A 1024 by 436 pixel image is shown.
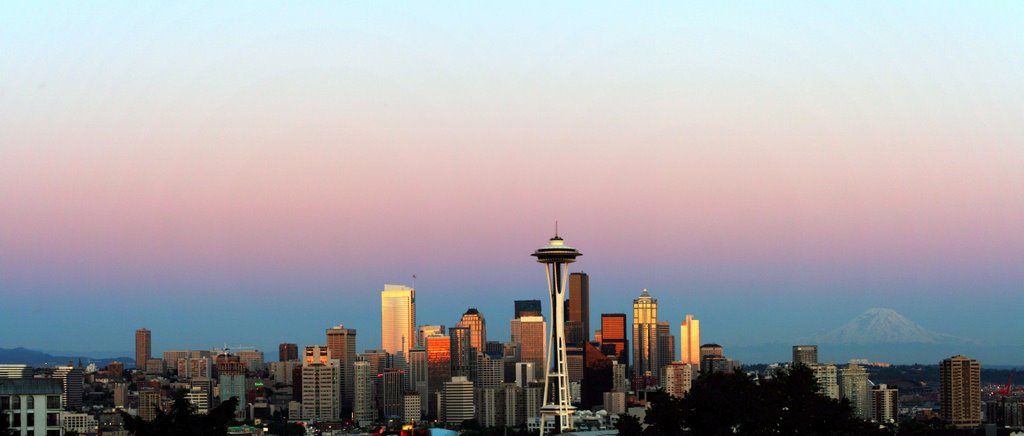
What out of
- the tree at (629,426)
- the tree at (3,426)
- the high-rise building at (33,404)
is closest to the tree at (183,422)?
the tree at (3,426)

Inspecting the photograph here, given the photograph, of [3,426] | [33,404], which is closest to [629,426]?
[3,426]

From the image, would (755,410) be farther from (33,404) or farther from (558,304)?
(558,304)

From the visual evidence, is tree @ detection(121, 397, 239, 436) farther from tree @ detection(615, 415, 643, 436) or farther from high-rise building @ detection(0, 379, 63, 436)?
high-rise building @ detection(0, 379, 63, 436)

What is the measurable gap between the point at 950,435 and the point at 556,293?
37.3m

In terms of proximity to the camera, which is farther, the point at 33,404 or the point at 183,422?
the point at 33,404

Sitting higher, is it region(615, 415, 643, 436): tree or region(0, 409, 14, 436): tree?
region(0, 409, 14, 436): tree

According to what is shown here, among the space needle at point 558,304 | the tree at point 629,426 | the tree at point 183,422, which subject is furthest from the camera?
the space needle at point 558,304

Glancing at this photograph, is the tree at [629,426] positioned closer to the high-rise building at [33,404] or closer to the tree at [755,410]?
the tree at [755,410]

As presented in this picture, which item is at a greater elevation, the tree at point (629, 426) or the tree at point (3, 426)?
the tree at point (3, 426)

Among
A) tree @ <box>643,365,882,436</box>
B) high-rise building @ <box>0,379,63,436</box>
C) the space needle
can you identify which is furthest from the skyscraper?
tree @ <box>643,365,882,436</box>

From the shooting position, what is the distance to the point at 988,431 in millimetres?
142125

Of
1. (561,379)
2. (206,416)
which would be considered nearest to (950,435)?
(561,379)

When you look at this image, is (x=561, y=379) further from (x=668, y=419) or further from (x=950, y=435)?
(x=668, y=419)

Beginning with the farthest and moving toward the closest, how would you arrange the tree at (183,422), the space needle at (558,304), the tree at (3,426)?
the space needle at (558,304) → the tree at (3,426) → the tree at (183,422)
